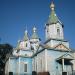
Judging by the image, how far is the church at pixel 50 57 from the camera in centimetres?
3712

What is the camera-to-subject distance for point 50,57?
37281 mm

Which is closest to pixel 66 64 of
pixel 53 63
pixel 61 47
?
pixel 53 63

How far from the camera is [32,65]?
146 ft

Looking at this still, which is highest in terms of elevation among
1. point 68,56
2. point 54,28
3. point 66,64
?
point 54,28

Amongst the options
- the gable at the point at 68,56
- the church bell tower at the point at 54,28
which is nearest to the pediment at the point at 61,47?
the church bell tower at the point at 54,28

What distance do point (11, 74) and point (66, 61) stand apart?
13.4 m

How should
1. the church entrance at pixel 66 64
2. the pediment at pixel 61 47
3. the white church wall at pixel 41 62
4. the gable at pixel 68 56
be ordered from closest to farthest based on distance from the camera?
the church entrance at pixel 66 64 → the gable at pixel 68 56 → the white church wall at pixel 41 62 → the pediment at pixel 61 47

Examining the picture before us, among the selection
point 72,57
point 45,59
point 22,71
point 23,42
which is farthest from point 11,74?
point 72,57

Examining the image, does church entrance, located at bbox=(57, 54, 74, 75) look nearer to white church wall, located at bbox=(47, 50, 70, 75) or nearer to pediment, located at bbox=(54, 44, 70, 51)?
white church wall, located at bbox=(47, 50, 70, 75)

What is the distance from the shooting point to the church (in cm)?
3712

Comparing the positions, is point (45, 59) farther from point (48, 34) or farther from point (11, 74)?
point (11, 74)

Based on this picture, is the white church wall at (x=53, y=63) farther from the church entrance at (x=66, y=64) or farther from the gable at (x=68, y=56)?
the gable at (x=68, y=56)

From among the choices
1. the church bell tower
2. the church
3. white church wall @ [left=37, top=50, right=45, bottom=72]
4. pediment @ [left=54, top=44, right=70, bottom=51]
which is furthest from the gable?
the church bell tower

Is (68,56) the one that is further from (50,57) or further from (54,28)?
(54,28)
